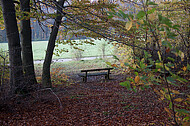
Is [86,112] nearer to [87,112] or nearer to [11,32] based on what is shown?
[87,112]

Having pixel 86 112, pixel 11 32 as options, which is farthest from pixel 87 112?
pixel 11 32

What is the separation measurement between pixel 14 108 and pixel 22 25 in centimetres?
318

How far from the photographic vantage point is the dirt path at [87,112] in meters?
4.04

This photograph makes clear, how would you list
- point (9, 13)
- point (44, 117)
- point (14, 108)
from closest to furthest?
point (44, 117) < point (14, 108) < point (9, 13)

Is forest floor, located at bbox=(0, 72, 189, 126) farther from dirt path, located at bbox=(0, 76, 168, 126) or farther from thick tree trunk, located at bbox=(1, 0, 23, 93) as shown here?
thick tree trunk, located at bbox=(1, 0, 23, 93)

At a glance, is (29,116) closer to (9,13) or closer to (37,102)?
(37,102)

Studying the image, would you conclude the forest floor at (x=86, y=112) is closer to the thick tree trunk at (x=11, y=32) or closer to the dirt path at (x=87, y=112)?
the dirt path at (x=87, y=112)

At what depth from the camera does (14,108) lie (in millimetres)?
4660

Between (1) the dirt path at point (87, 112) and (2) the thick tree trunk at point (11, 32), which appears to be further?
(2) the thick tree trunk at point (11, 32)

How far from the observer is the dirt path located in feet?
13.3

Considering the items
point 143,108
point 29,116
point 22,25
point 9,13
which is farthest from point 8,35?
point 143,108

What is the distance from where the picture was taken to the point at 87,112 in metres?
4.70

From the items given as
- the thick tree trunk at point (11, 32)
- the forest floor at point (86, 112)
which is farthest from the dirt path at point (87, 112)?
the thick tree trunk at point (11, 32)

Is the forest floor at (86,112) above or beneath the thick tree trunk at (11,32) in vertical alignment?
beneath
